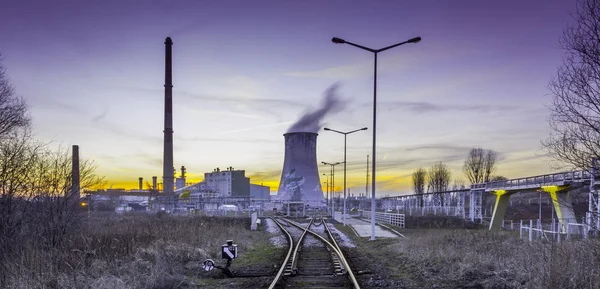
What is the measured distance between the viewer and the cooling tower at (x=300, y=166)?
51500 mm

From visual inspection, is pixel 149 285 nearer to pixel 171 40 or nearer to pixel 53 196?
pixel 53 196

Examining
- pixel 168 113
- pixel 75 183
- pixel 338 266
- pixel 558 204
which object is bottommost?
pixel 558 204

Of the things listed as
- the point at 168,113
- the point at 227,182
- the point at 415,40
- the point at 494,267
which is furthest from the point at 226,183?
the point at 494,267

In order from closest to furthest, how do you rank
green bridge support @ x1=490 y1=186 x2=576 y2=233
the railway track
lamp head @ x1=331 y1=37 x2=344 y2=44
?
the railway track < lamp head @ x1=331 y1=37 x2=344 y2=44 < green bridge support @ x1=490 y1=186 x2=576 y2=233

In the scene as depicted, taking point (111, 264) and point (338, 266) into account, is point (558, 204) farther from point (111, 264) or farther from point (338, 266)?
point (111, 264)

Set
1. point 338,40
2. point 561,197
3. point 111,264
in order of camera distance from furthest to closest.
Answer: point 561,197 → point 338,40 → point 111,264

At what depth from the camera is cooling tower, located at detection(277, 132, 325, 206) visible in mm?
51500

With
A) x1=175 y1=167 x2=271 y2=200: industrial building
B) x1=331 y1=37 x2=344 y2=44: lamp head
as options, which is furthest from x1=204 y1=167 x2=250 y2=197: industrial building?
x1=331 y1=37 x2=344 y2=44: lamp head

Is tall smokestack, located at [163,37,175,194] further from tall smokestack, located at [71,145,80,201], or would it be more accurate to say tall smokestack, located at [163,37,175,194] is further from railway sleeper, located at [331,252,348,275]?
railway sleeper, located at [331,252,348,275]

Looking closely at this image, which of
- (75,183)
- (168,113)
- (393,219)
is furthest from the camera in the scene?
(168,113)

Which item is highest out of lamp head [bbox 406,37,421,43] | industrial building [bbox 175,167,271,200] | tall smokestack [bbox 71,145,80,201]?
lamp head [bbox 406,37,421,43]

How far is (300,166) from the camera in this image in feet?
169

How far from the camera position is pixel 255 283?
873cm

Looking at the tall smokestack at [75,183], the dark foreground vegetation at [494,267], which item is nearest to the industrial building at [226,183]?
the tall smokestack at [75,183]
